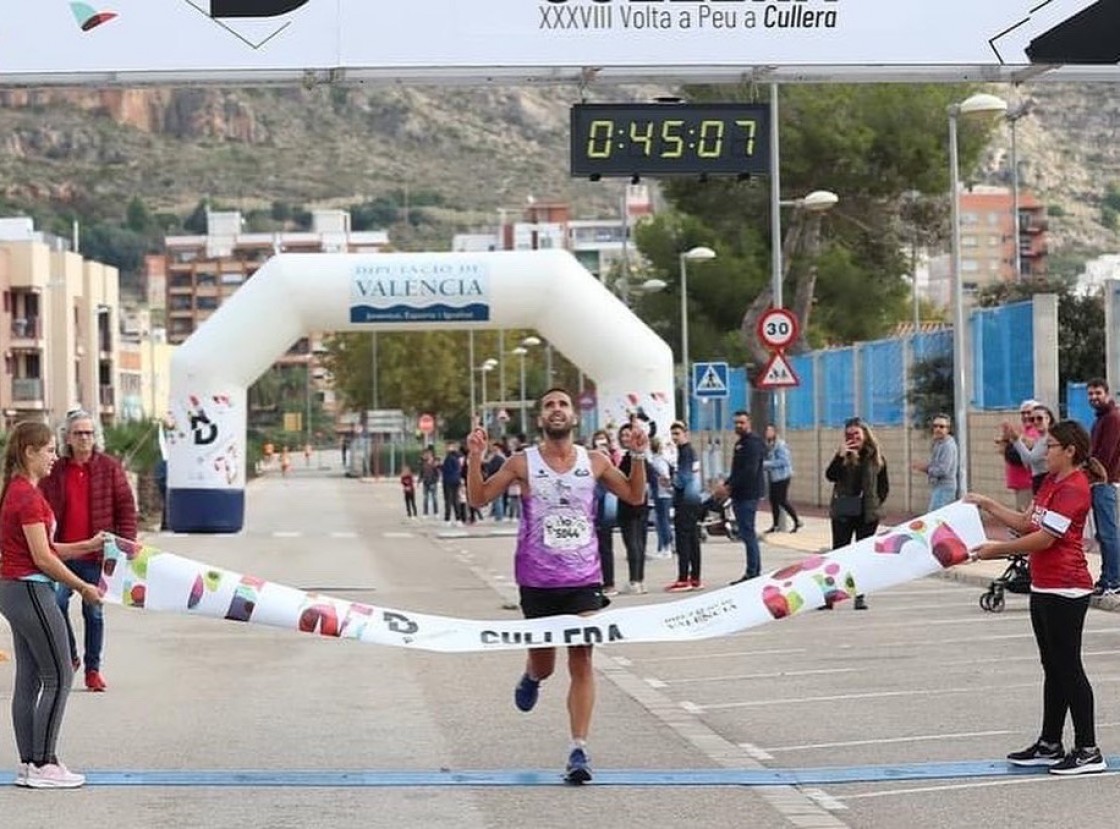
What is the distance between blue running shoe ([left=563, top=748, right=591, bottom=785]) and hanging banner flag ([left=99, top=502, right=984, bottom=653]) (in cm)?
93

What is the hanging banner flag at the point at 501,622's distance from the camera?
12.0 m

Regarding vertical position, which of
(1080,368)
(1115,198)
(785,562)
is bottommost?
(785,562)

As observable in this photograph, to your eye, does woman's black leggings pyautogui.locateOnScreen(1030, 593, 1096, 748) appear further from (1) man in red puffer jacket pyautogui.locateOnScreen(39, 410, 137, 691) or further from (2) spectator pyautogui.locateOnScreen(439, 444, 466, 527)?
(2) spectator pyautogui.locateOnScreen(439, 444, 466, 527)

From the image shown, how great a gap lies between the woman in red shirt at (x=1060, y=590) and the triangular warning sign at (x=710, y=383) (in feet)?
95.3

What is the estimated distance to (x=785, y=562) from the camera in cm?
2972

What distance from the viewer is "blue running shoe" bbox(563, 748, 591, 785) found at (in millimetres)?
10758

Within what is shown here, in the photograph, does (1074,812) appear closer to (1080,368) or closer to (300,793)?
(300,793)

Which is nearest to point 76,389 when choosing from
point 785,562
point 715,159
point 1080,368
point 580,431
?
point 580,431

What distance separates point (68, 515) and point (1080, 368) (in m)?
28.0

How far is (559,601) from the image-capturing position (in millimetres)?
11219

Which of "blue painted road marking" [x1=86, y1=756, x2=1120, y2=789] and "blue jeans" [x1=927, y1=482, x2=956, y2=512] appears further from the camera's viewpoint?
"blue jeans" [x1=927, y1=482, x2=956, y2=512]

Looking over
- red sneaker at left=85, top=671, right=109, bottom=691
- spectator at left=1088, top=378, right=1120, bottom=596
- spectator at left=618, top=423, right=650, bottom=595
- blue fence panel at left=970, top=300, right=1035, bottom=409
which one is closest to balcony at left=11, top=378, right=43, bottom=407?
blue fence panel at left=970, top=300, right=1035, bottom=409

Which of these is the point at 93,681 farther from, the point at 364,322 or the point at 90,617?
the point at 364,322

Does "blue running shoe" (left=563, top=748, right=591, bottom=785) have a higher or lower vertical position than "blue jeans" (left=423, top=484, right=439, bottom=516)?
higher
